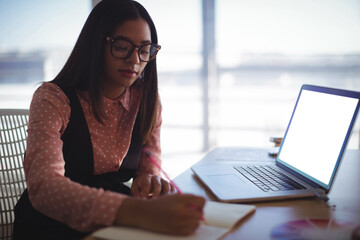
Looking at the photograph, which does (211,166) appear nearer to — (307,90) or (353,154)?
(307,90)

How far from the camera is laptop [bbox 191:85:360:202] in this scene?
956 mm

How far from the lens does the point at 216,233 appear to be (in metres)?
0.71

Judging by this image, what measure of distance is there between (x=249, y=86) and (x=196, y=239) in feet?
12.0

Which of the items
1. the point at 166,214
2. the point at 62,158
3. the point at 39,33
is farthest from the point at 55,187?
the point at 39,33

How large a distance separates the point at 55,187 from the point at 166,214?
261 millimetres

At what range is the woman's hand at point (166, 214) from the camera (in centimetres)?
69

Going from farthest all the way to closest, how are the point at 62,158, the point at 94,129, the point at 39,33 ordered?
the point at 39,33 → the point at 94,129 → the point at 62,158

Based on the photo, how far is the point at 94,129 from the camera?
1.19 metres

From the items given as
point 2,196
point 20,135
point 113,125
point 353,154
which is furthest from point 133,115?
point 353,154

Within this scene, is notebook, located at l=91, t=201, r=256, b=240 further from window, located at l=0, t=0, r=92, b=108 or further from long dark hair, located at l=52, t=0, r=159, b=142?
window, located at l=0, t=0, r=92, b=108

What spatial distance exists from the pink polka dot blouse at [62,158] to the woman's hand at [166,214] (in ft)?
0.11

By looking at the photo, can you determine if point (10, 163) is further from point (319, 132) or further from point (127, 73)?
point (319, 132)

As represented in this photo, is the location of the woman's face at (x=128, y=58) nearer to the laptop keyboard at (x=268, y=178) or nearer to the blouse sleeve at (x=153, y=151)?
the blouse sleeve at (x=153, y=151)

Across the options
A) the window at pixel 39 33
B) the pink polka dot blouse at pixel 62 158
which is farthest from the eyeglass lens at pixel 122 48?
the window at pixel 39 33
